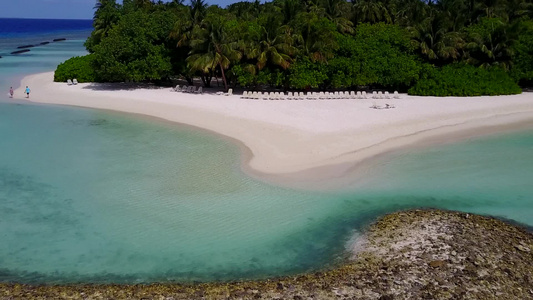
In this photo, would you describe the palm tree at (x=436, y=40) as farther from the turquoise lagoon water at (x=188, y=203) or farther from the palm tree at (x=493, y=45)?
the turquoise lagoon water at (x=188, y=203)

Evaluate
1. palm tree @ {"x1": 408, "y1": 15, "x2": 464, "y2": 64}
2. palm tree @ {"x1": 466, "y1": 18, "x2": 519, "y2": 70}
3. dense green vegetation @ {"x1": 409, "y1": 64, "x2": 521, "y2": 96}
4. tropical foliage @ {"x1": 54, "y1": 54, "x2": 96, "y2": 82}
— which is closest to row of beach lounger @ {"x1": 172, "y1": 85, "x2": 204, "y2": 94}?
tropical foliage @ {"x1": 54, "y1": 54, "x2": 96, "y2": 82}

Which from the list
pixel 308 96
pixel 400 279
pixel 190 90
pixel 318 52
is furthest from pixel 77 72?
pixel 400 279

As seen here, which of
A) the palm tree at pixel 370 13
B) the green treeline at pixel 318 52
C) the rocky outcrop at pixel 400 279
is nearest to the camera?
the rocky outcrop at pixel 400 279

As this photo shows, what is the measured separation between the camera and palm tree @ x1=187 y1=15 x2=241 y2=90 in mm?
36031

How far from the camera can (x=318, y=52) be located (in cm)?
3659

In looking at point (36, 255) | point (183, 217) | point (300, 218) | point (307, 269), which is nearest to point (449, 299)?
point (307, 269)

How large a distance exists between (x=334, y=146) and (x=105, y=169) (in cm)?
1114

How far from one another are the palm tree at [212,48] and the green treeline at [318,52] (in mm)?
80

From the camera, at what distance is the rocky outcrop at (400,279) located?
1156 cm

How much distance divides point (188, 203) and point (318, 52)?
22674 mm

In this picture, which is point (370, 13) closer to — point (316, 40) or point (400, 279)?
point (316, 40)

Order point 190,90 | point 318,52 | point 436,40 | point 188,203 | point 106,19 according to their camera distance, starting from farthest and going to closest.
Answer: point 106,19 < point 436,40 < point 190,90 < point 318,52 < point 188,203

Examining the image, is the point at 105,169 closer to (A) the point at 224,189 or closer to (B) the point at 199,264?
(A) the point at 224,189

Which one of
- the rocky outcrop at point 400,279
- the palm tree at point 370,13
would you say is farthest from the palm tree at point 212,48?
the rocky outcrop at point 400,279
